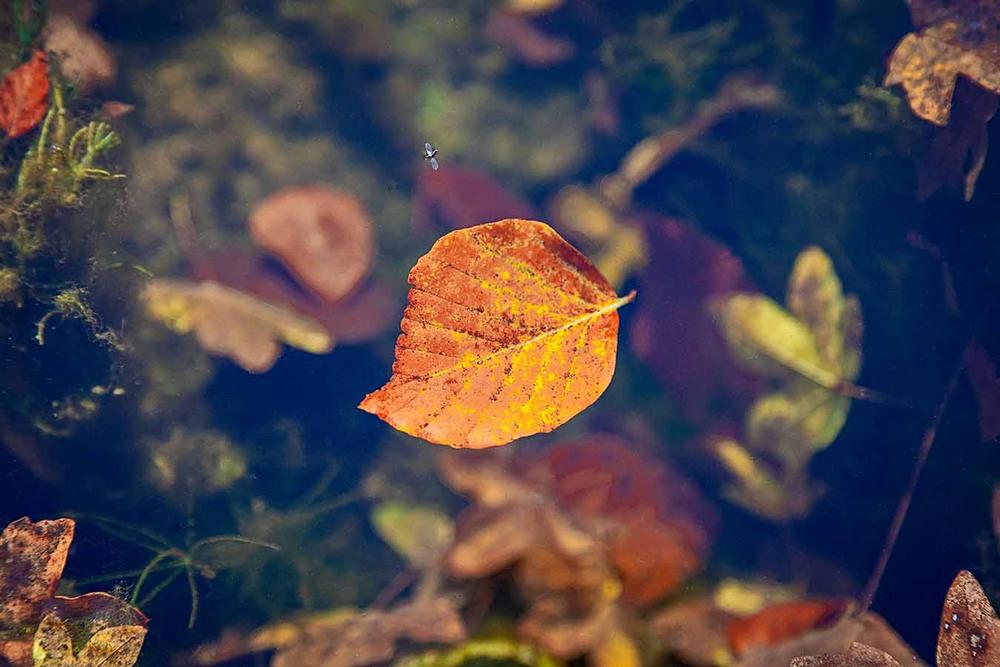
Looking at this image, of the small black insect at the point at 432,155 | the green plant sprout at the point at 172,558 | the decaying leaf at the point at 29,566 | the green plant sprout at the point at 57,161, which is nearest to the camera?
the decaying leaf at the point at 29,566

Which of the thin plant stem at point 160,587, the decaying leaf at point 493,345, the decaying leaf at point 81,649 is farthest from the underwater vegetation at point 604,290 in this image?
the decaying leaf at point 493,345

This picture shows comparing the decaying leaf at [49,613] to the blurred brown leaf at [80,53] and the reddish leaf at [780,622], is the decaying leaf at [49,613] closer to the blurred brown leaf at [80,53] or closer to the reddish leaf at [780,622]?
the blurred brown leaf at [80,53]

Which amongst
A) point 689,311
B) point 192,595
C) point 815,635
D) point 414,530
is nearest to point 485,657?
point 414,530

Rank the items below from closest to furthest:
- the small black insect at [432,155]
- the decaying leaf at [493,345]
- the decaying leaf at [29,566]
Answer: the decaying leaf at [493,345] → the decaying leaf at [29,566] → the small black insect at [432,155]

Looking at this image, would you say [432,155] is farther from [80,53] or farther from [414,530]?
[414,530]

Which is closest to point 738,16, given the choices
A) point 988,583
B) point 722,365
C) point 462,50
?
point 462,50

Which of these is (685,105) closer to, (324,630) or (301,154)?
(301,154)

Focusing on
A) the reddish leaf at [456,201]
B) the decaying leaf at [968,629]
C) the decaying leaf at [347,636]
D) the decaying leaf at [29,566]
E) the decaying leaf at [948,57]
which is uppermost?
the decaying leaf at [948,57]
